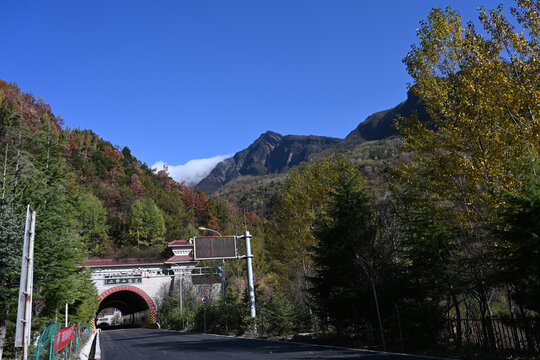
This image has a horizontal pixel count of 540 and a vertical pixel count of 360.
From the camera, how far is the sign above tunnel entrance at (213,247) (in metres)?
22.0

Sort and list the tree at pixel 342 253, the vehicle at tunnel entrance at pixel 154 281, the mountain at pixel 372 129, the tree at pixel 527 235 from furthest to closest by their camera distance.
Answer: the mountain at pixel 372 129 < the vehicle at tunnel entrance at pixel 154 281 < the tree at pixel 342 253 < the tree at pixel 527 235

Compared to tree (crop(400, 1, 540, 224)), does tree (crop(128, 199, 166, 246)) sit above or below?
above

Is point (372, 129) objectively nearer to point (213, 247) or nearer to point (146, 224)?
point (146, 224)

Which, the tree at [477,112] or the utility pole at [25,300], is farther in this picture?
the tree at [477,112]

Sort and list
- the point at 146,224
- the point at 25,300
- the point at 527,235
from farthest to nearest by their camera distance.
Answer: the point at 146,224, the point at 527,235, the point at 25,300

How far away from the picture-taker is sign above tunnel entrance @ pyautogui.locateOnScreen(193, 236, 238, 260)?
72.1 ft

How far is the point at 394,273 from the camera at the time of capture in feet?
40.8

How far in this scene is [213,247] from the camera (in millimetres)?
22250

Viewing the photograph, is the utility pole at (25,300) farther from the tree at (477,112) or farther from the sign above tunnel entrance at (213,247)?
the sign above tunnel entrance at (213,247)

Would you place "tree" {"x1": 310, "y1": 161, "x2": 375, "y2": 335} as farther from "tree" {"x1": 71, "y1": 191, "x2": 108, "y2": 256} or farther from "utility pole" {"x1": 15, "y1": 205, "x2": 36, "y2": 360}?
"tree" {"x1": 71, "y1": 191, "x2": 108, "y2": 256}

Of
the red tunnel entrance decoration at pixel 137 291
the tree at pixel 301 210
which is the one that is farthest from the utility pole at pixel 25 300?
the red tunnel entrance decoration at pixel 137 291

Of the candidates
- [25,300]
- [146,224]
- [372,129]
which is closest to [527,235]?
[25,300]

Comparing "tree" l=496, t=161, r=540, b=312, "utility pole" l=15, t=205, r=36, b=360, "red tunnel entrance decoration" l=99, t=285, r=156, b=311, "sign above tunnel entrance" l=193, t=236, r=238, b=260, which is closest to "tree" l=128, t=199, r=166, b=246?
"red tunnel entrance decoration" l=99, t=285, r=156, b=311

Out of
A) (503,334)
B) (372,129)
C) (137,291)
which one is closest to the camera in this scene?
(503,334)
